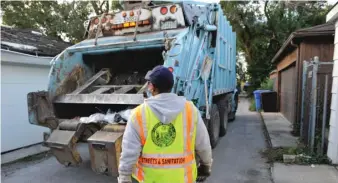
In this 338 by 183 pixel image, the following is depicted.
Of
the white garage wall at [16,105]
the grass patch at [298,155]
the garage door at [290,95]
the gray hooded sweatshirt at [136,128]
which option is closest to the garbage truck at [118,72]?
the grass patch at [298,155]

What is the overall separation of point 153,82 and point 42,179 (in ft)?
10.9

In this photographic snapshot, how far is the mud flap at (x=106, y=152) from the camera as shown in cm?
306

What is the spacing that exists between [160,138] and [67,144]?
2.15 metres

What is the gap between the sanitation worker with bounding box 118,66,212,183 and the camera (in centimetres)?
183

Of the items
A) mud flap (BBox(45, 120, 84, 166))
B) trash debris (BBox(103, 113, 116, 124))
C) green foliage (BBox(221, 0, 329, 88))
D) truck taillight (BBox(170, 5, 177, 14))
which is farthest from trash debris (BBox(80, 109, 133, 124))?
green foliage (BBox(221, 0, 329, 88))

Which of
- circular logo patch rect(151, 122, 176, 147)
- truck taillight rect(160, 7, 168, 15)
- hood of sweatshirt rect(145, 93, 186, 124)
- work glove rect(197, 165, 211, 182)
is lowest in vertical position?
work glove rect(197, 165, 211, 182)

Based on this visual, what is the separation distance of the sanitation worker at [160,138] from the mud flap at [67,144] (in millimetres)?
1942

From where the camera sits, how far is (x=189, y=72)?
164 inches

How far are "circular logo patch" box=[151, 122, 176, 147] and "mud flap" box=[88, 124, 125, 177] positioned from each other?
1.32 meters

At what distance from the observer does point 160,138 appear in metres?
1.86

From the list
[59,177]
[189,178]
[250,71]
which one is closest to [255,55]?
[250,71]

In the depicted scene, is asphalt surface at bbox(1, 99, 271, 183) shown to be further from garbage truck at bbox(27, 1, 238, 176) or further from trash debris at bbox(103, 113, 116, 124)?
trash debris at bbox(103, 113, 116, 124)

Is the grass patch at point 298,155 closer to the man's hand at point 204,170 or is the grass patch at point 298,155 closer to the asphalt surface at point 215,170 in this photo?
the asphalt surface at point 215,170

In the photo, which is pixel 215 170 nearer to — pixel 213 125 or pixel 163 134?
pixel 213 125
